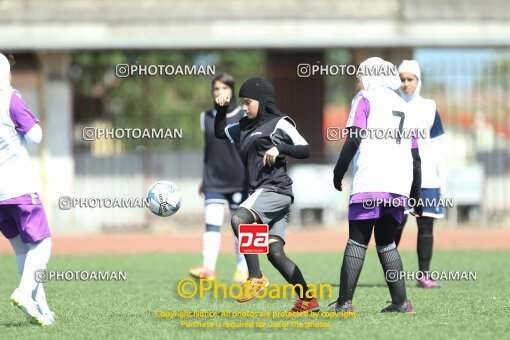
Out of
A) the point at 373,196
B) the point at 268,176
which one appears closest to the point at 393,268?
the point at 373,196

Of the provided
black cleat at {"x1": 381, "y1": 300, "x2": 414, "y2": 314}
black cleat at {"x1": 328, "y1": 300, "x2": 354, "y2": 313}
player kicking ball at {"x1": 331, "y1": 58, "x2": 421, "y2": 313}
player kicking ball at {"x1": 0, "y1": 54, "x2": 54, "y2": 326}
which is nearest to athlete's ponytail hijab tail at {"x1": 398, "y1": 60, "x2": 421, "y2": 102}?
player kicking ball at {"x1": 331, "y1": 58, "x2": 421, "y2": 313}

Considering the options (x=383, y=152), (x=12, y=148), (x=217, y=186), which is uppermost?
(x=12, y=148)

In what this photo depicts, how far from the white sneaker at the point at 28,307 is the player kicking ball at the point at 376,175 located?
2.50 m

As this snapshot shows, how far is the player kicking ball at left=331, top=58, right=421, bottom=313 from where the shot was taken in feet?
29.0

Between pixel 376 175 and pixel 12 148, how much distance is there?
3.04 meters

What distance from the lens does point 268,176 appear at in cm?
Answer: 921

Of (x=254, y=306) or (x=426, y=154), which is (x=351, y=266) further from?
A: (x=426, y=154)

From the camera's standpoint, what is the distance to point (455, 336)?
793 centimetres

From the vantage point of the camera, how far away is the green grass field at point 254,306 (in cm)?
820

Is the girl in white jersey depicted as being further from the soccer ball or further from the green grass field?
the soccer ball

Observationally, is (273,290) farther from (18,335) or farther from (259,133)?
(18,335)

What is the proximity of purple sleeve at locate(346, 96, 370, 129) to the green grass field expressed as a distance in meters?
1.64

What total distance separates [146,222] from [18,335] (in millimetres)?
16209

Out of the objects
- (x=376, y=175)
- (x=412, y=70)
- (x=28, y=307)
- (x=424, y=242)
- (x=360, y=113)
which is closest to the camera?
(x=28, y=307)
